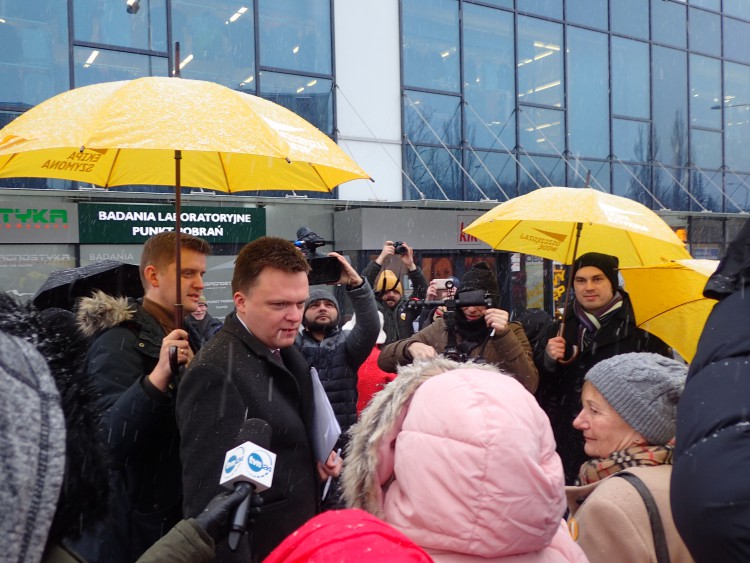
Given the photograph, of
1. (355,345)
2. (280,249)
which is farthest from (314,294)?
(280,249)

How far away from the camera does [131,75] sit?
40.1 ft

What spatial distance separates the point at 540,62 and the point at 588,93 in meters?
1.72

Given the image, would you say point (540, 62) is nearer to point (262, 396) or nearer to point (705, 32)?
point (705, 32)

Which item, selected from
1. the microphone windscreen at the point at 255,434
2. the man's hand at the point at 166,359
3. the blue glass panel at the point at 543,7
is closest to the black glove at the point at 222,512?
the microphone windscreen at the point at 255,434

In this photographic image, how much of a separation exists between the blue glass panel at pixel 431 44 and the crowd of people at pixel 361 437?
11.9 metres

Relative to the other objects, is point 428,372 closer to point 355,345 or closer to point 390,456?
point 390,456

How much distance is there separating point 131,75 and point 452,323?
1035cm

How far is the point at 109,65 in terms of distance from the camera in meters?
12.0

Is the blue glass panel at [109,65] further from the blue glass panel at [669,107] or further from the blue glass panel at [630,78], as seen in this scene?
the blue glass panel at [669,107]

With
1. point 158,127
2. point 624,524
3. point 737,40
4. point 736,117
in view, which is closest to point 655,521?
point 624,524

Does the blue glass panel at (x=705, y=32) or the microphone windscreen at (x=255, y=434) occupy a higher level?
the blue glass panel at (x=705, y=32)

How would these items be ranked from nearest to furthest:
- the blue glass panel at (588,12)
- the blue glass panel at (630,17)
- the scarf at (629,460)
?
the scarf at (629,460) → the blue glass panel at (588,12) → the blue glass panel at (630,17)

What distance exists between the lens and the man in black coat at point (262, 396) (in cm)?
232

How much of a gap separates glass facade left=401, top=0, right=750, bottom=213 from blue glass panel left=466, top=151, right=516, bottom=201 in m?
0.03
